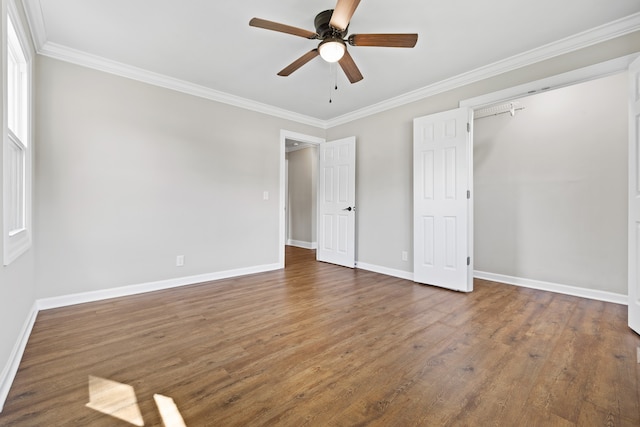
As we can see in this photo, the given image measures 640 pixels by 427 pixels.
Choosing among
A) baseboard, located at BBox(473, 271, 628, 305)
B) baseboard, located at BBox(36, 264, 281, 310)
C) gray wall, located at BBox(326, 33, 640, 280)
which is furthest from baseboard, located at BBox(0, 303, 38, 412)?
baseboard, located at BBox(473, 271, 628, 305)

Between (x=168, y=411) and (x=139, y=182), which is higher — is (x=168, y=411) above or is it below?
below

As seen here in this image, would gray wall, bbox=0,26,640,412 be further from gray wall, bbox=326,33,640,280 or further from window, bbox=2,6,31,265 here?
window, bbox=2,6,31,265

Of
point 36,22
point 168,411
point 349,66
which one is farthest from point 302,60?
point 168,411

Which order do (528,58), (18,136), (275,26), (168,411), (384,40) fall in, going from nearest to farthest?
(168,411) → (275,26) → (384,40) → (18,136) → (528,58)

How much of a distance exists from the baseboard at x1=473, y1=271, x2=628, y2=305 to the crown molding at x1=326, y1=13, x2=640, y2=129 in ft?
8.29

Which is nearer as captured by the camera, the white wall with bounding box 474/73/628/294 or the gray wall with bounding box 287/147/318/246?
the white wall with bounding box 474/73/628/294

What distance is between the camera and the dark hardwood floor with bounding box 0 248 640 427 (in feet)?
4.45

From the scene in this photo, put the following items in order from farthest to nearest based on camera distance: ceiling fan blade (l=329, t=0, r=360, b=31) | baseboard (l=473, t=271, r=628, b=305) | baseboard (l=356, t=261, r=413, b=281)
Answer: baseboard (l=356, t=261, r=413, b=281)
baseboard (l=473, t=271, r=628, b=305)
ceiling fan blade (l=329, t=0, r=360, b=31)

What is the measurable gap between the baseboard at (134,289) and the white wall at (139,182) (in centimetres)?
5

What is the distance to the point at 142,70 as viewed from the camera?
10.4 ft

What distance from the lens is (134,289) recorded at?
317 cm

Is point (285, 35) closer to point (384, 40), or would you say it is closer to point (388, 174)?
point (384, 40)

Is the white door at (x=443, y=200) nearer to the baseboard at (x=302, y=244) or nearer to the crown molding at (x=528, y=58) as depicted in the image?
the crown molding at (x=528, y=58)

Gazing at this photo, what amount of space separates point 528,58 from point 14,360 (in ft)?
15.7
